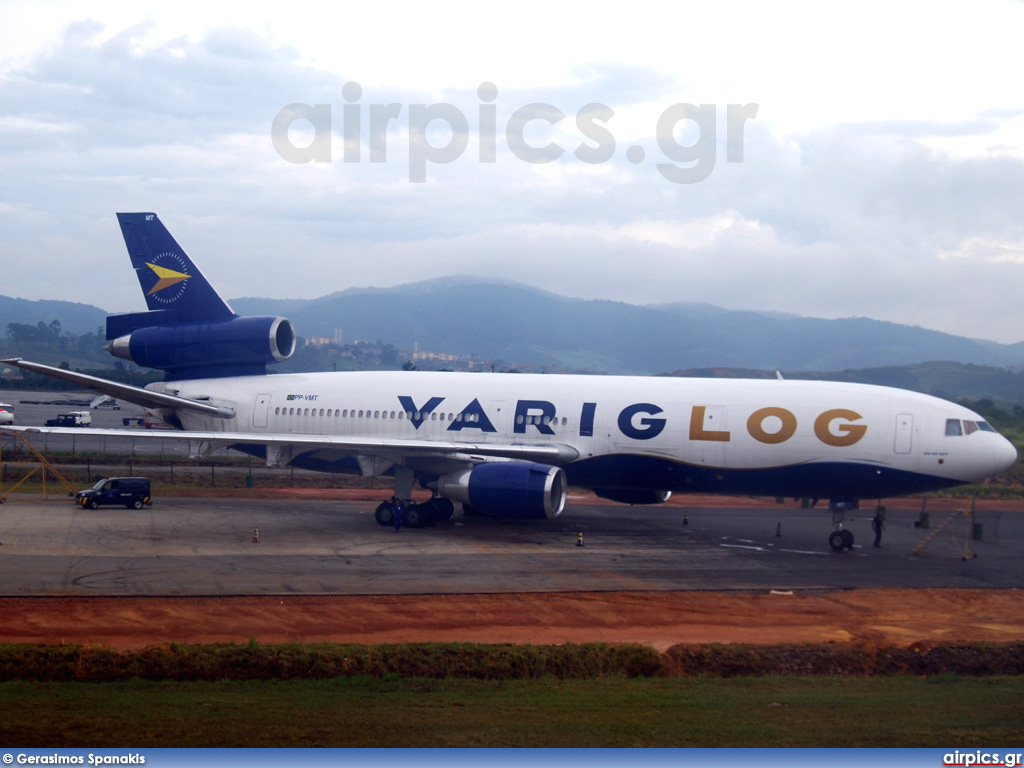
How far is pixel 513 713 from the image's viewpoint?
1145 centimetres

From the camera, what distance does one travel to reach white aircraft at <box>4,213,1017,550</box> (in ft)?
79.4

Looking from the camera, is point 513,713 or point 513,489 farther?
point 513,489

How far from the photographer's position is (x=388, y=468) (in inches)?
1073

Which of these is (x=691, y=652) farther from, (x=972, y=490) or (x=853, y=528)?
(x=972, y=490)

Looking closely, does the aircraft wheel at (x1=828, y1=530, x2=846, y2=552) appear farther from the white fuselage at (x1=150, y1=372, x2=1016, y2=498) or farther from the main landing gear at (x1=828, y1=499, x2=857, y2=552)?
the white fuselage at (x1=150, y1=372, x2=1016, y2=498)

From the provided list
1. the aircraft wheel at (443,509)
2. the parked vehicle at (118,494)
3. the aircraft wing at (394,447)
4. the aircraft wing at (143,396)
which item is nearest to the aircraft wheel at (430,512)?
the aircraft wheel at (443,509)

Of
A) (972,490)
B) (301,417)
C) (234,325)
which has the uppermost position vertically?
(234,325)

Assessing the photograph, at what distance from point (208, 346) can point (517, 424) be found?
40.1 ft

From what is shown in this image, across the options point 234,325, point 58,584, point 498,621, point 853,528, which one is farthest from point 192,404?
point 853,528

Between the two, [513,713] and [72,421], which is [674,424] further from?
[72,421]

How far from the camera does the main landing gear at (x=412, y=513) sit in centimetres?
2719

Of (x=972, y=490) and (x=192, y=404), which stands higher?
(x=192, y=404)

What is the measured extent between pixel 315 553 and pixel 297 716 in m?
12.2

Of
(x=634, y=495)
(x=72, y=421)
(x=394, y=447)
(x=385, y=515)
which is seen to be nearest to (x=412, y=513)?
(x=385, y=515)
